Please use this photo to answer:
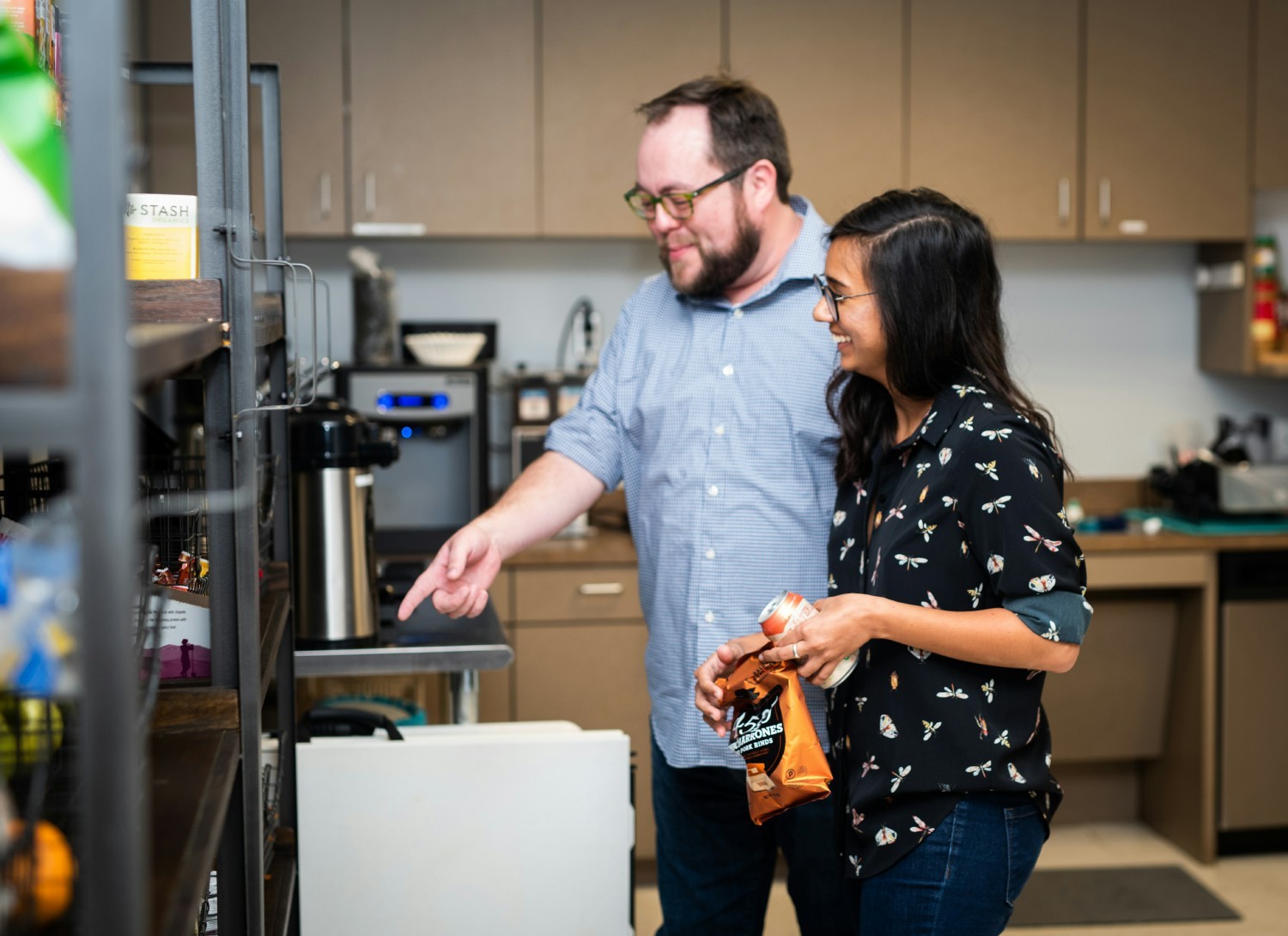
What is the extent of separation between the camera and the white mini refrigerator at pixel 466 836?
1.54 meters

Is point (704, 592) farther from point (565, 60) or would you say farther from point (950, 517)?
point (565, 60)

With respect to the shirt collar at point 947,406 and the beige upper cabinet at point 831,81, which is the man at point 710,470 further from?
the beige upper cabinet at point 831,81

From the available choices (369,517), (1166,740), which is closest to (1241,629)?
(1166,740)

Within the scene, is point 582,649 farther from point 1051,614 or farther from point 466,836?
point 1051,614

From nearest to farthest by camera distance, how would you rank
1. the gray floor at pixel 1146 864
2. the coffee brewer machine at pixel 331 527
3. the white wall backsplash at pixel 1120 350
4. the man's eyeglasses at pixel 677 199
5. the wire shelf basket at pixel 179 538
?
the wire shelf basket at pixel 179 538 < the man's eyeglasses at pixel 677 199 < the coffee brewer machine at pixel 331 527 < the gray floor at pixel 1146 864 < the white wall backsplash at pixel 1120 350

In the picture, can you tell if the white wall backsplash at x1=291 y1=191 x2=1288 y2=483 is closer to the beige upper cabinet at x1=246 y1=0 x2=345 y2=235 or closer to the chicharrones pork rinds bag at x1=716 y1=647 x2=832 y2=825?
the beige upper cabinet at x1=246 y1=0 x2=345 y2=235

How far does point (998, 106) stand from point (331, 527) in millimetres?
2295

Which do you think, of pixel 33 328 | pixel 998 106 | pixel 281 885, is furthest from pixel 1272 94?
pixel 33 328

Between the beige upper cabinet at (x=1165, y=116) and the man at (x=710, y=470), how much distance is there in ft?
6.24

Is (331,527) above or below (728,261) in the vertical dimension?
below

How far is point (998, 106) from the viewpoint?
3.41 m

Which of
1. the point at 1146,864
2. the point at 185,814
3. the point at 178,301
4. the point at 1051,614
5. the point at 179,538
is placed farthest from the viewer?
the point at 1146,864

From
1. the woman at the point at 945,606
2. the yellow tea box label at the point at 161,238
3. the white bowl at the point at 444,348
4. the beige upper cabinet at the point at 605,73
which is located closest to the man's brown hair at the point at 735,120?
the woman at the point at 945,606

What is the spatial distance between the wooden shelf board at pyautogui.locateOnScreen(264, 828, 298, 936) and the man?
367 mm
